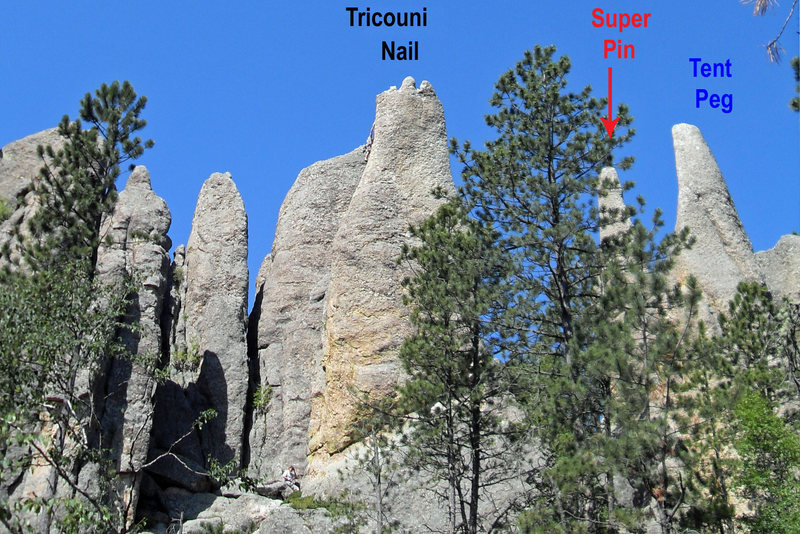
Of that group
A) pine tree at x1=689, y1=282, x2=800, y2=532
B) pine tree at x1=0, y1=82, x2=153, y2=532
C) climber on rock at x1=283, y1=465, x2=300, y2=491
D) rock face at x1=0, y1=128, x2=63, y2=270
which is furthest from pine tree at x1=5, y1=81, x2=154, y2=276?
pine tree at x1=689, y1=282, x2=800, y2=532

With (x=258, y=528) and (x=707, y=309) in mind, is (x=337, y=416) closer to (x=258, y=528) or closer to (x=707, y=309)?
(x=258, y=528)

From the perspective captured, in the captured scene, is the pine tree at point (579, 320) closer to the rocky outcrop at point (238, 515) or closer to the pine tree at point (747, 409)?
the pine tree at point (747, 409)

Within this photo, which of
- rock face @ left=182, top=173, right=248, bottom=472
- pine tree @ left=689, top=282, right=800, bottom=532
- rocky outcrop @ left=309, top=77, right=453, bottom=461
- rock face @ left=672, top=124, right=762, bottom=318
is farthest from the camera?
rock face @ left=182, top=173, right=248, bottom=472

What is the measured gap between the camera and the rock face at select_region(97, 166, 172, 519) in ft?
77.7

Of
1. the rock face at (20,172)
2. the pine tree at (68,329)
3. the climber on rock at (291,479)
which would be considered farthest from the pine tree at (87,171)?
the climber on rock at (291,479)

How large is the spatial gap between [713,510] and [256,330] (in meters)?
18.8

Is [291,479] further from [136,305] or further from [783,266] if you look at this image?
[783,266]

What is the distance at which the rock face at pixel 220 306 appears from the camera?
28.1 metres

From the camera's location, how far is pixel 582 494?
16812 mm

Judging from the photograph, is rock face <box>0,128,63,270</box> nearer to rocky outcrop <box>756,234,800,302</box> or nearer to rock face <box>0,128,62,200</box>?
rock face <box>0,128,62,200</box>

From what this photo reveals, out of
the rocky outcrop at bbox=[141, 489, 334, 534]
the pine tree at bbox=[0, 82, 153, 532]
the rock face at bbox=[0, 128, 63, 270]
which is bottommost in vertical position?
the rocky outcrop at bbox=[141, 489, 334, 534]

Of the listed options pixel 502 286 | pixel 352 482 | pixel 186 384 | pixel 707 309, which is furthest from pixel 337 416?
pixel 707 309

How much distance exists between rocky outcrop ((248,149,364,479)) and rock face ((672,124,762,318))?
36.7ft

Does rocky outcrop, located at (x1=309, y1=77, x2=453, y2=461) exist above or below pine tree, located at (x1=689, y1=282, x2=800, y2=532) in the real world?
above
